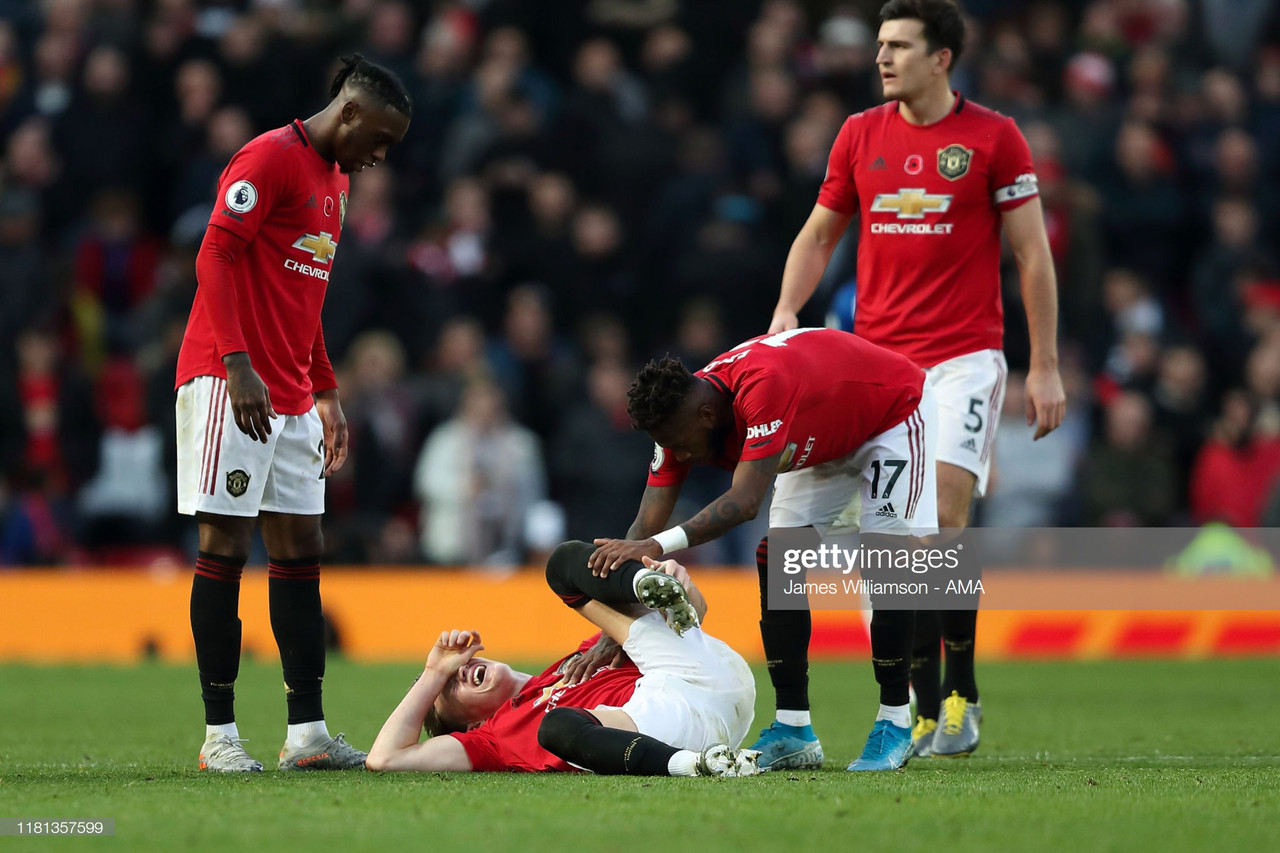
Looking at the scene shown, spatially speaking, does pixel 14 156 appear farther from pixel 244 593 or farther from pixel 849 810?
pixel 849 810

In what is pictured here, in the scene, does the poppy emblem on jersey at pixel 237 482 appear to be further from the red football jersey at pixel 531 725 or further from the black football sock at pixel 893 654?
the black football sock at pixel 893 654

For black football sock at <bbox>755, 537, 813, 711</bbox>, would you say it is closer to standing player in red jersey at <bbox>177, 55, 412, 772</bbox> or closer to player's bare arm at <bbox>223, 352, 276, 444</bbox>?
standing player in red jersey at <bbox>177, 55, 412, 772</bbox>

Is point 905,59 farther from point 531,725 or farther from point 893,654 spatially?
point 531,725

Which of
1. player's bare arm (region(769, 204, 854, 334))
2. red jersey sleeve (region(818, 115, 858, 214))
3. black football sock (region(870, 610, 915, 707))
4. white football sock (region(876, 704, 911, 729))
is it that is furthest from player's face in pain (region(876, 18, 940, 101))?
white football sock (region(876, 704, 911, 729))

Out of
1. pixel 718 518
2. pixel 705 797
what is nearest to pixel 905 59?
pixel 718 518

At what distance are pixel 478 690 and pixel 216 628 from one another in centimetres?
102

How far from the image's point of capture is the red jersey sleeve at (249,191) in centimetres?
614

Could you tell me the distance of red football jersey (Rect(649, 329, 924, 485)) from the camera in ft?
19.5

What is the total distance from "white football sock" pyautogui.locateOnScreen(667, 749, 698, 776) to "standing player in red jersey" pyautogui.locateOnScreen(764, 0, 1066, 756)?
1738 mm

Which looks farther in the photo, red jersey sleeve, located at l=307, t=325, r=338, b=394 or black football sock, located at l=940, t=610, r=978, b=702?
black football sock, located at l=940, t=610, r=978, b=702

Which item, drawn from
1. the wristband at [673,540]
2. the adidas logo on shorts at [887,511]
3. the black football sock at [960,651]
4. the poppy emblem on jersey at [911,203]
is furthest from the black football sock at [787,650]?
the poppy emblem on jersey at [911,203]

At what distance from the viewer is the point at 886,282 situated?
7234 mm

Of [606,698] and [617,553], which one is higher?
[617,553]

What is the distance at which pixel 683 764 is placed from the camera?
18.8ft
